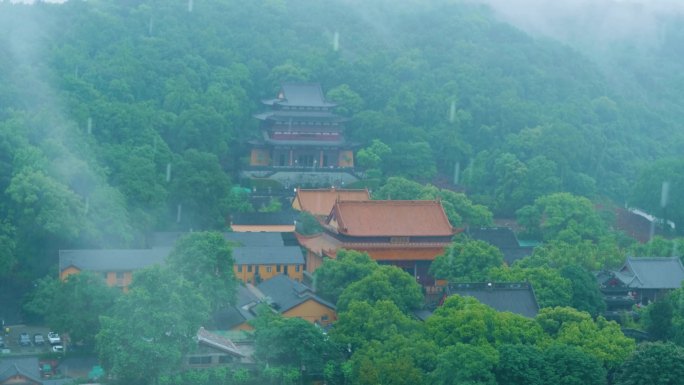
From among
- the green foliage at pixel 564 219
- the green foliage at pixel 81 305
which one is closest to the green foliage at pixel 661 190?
the green foliage at pixel 564 219

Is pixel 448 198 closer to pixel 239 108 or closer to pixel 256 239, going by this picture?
pixel 256 239

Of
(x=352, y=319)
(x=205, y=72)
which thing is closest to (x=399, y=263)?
(x=352, y=319)

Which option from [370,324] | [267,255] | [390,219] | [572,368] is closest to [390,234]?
[390,219]

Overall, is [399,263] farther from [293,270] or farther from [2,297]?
[2,297]

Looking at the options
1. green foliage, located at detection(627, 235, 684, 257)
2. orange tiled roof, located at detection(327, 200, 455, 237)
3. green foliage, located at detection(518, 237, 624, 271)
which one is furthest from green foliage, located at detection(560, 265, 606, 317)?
green foliage, located at detection(627, 235, 684, 257)

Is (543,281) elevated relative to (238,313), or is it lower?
elevated

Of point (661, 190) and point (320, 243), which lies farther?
point (661, 190)

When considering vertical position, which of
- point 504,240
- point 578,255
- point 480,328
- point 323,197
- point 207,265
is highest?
point 323,197

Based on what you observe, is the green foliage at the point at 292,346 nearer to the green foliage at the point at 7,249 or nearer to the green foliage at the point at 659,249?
the green foliage at the point at 7,249
